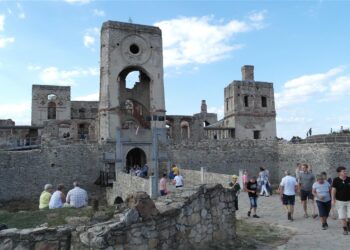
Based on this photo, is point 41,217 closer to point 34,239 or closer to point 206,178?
point 34,239

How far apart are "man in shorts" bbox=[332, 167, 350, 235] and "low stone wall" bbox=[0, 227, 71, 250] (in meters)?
6.14

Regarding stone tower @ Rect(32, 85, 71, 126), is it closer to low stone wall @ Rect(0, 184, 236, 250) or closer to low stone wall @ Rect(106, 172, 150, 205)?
low stone wall @ Rect(106, 172, 150, 205)

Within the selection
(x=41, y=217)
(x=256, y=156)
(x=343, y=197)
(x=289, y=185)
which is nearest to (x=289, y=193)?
(x=289, y=185)

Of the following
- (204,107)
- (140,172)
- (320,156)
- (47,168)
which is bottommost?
(140,172)

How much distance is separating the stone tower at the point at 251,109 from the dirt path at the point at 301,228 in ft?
84.0

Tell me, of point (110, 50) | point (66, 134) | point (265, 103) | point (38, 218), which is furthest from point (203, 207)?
point (265, 103)

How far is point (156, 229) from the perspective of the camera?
595 cm

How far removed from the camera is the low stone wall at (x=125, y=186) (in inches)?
636

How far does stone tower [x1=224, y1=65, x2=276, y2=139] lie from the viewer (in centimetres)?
3947

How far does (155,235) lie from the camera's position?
5922 mm

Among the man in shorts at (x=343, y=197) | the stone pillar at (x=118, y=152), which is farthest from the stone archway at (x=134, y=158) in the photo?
the man in shorts at (x=343, y=197)

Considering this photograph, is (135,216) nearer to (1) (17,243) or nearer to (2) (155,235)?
(2) (155,235)

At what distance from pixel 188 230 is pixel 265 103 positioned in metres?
35.7

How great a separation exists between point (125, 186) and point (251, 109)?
23301 mm
